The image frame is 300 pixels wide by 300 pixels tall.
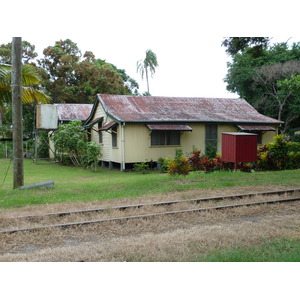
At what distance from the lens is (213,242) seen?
608cm

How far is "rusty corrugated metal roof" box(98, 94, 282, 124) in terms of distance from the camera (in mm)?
21337

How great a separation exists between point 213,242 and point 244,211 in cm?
294

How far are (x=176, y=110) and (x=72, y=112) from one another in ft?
35.9

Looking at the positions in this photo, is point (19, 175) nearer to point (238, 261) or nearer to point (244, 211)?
point (244, 211)

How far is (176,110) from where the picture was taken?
23.0 meters

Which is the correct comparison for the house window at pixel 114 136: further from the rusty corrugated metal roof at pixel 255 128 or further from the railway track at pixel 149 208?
the railway track at pixel 149 208

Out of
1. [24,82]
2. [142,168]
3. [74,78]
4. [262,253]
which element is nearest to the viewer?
[262,253]

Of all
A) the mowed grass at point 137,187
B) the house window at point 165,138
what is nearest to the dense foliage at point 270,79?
the house window at point 165,138

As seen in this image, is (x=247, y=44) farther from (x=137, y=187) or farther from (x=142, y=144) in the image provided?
(x=142, y=144)

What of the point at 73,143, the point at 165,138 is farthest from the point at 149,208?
the point at 73,143

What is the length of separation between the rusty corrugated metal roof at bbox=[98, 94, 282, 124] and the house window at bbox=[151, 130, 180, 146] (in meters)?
0.82

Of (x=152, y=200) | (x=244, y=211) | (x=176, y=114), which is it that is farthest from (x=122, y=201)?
(x=176, y=114)

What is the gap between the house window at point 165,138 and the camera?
2131 centimetres

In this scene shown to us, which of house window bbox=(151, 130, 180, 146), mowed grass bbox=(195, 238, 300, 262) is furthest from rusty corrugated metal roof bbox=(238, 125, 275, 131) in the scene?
mowed grass bbox=(195, 238, 300, 262)
